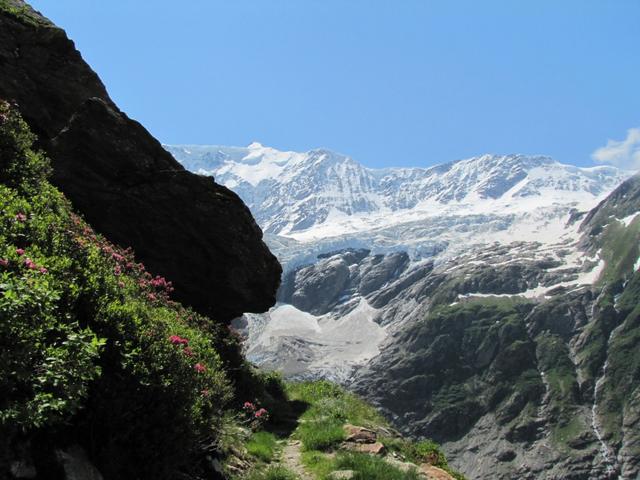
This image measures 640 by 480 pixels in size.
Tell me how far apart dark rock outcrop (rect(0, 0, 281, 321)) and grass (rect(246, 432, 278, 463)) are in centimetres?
858

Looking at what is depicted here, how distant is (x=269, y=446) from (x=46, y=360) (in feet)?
43.3

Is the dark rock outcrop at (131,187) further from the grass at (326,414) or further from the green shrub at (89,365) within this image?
the green shrub at (89,365)

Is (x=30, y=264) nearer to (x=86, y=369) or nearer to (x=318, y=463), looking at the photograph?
(x=86, y=369)

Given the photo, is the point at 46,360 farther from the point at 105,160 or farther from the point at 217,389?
the point at 105,160

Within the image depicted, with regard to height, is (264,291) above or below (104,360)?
above

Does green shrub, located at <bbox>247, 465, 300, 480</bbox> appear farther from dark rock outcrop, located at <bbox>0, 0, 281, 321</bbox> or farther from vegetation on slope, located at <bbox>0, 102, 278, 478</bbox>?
dark rock outcrop, located at <bbox>0, 0, 281, 321</bbox>

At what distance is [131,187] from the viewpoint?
26.4m

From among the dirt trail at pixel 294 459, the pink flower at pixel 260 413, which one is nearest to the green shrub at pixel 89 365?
the dirt trail at pixel 294 459

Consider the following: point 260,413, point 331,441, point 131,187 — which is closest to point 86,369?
point 331,441

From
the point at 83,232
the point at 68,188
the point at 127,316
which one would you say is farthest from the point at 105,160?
the point at 127,316

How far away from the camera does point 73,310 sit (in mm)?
10508

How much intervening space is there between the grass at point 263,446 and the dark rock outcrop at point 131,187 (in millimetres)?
8585

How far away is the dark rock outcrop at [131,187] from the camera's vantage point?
83.9 feet

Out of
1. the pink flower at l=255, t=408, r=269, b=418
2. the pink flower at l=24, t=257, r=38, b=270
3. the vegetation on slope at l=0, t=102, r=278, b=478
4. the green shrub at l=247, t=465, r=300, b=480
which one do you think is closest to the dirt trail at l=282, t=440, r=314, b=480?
the green shrub at l=247, t=465, r=300, b=480
